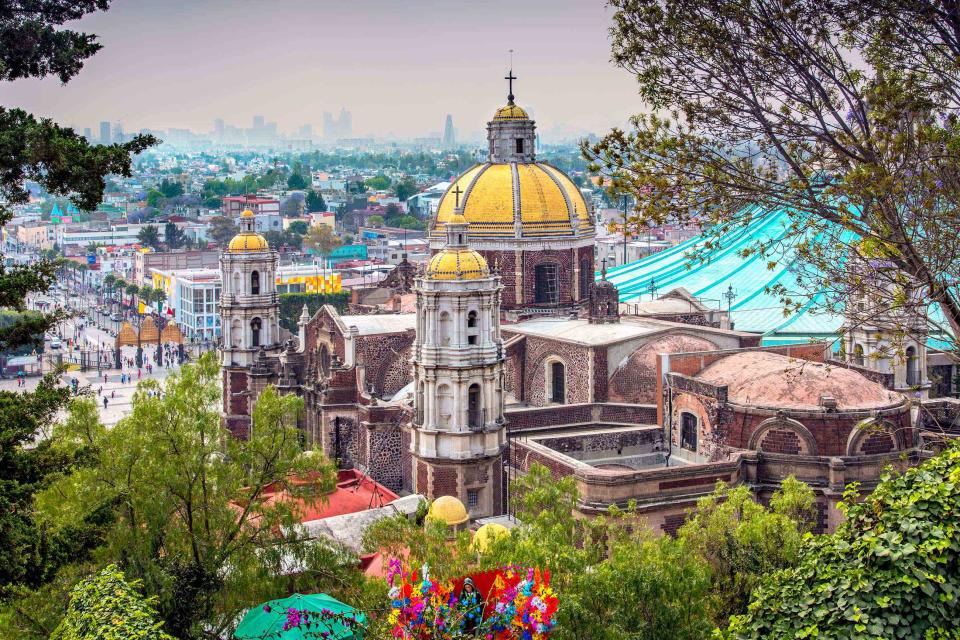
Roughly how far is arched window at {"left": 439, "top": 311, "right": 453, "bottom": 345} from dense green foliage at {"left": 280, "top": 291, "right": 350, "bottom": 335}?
40707mm

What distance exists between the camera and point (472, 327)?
27.7 metres

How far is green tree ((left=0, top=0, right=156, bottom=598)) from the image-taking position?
12.7m

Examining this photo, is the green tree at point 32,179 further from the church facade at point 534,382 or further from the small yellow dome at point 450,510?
the church facade at point 534,382

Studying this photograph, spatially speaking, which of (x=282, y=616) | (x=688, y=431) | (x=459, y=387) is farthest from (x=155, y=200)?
(x=282, y=616)

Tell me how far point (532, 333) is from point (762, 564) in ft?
47.1

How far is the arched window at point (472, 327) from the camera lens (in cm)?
2759

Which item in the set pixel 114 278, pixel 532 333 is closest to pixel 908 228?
pixel 532 333

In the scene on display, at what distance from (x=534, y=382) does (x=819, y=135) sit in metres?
18.6

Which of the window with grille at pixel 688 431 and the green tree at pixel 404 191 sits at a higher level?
the green tree at pixel 404 191

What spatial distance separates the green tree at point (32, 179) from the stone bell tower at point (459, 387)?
1392 cm

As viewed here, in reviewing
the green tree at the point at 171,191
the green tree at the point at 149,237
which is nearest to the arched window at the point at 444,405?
the green tree at the point at 149,237

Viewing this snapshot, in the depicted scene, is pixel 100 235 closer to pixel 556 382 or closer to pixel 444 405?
pixel 556 382

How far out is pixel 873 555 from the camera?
11.0 m

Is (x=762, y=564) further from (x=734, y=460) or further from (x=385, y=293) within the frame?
(x=385, y=293)
